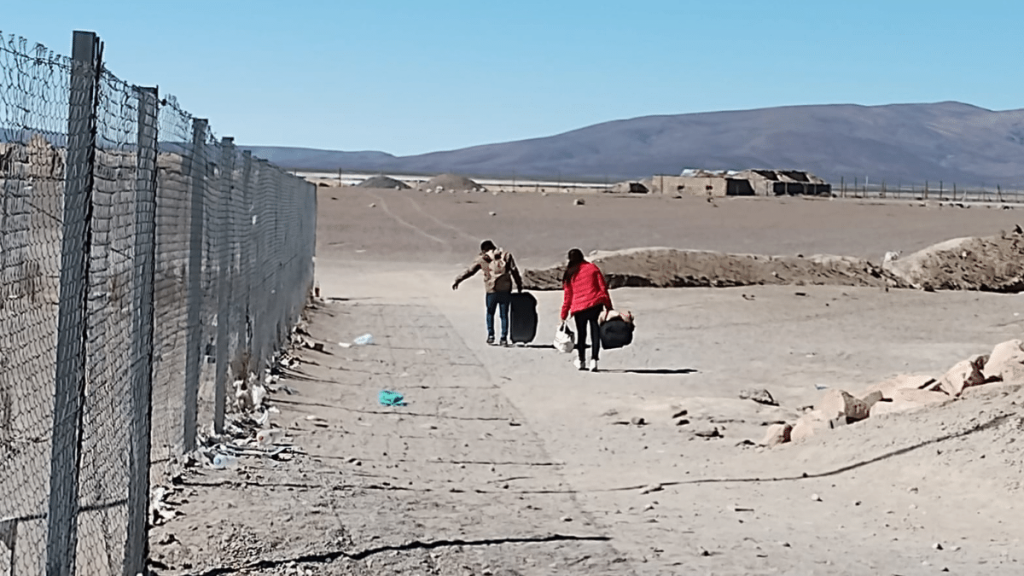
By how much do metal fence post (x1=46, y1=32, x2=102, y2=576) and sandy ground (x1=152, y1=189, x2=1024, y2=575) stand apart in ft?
6.35

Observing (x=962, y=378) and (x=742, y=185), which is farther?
(x=742, y=185)

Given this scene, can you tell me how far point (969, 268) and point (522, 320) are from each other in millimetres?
10779

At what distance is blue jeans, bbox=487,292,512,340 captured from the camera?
18734 mm

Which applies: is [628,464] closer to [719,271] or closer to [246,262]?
[246,262]

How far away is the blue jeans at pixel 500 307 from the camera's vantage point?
1873 centimetres

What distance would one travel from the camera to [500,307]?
18.6 metres

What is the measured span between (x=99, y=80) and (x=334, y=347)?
1343 cm

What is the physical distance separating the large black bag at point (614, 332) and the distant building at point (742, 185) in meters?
57.7

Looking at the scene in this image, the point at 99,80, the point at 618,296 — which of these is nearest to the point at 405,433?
the point at 99,80

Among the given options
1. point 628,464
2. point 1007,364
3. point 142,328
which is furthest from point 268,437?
point 1007,364

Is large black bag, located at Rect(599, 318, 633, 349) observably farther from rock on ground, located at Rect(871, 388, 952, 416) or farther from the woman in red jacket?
rock on ground, located at Rect(871, 388, 952, 416)

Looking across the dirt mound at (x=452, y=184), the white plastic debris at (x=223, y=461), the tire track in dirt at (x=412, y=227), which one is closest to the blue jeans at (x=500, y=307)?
the white plastic debris at (x=223, y=461)

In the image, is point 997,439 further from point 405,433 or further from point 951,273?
point 951,273

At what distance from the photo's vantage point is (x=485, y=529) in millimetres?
7895
